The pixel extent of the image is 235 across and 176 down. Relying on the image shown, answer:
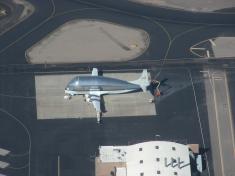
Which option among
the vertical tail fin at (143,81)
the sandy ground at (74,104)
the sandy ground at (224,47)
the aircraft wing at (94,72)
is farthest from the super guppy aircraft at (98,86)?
the sandy ground at (224,47)

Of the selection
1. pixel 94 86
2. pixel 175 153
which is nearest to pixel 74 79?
pixel 94 86

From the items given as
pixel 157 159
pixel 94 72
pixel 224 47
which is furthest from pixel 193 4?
pixel 157 159

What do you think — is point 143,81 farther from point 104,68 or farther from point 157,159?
point 157,159

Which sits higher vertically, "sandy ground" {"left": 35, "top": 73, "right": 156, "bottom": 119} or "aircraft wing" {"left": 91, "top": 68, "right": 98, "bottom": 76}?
"aircraft wing" {"left": 91, "top": 68, "right": 98, "bottom": 76}

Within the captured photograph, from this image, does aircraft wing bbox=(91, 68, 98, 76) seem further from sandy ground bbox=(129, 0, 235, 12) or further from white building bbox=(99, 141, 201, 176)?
sandy ground bbox=(129, 0, 235, 12)

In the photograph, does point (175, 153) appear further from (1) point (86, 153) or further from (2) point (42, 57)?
(2) point (42, 57)

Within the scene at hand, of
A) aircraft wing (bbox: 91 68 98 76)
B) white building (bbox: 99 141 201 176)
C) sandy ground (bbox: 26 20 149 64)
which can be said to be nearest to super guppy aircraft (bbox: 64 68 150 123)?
aircraft wing (bbox: 91 68 98 76)

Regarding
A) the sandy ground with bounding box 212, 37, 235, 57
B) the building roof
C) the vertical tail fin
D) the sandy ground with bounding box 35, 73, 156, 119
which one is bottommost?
the building roof

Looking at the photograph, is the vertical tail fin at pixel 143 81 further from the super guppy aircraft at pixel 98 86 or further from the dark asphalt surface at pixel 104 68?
the dark asphalt surface at pixel 104 68
